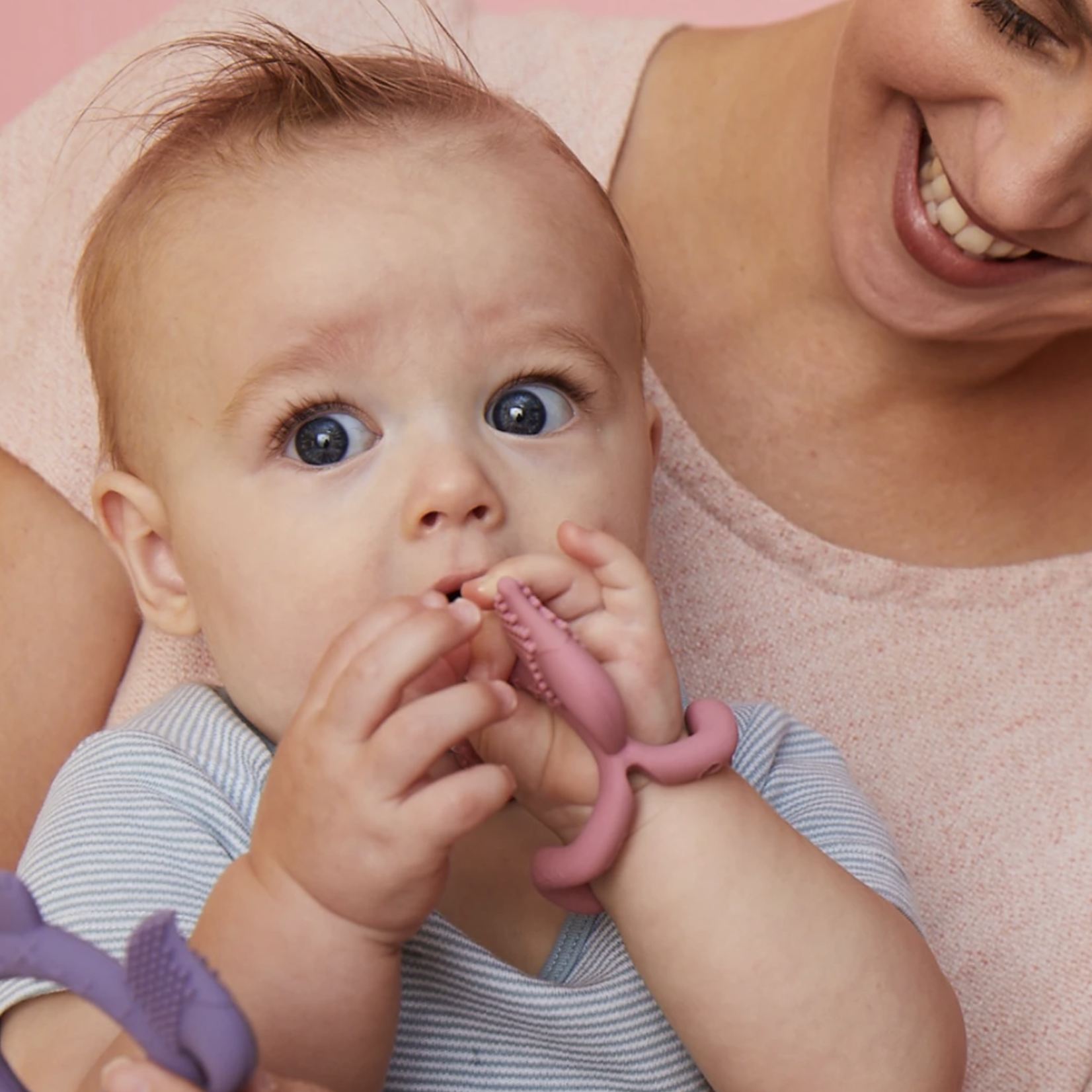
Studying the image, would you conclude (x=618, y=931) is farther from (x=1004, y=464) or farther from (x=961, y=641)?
(x=1004, y=464)

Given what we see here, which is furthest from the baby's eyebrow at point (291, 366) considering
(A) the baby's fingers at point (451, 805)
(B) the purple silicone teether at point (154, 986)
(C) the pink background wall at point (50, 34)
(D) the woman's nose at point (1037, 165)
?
(C) the pink background wall at point (50, 34)

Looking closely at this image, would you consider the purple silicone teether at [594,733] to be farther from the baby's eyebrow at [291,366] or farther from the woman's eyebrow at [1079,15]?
the woman's eyebrow at [1079,15]

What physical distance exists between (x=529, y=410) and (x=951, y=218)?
0.48m

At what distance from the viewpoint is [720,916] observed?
3.03 ft

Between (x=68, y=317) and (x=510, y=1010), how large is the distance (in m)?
0.74

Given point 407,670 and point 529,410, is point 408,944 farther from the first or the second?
point 529,410

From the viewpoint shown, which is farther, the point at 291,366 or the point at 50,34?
the point at 50,34

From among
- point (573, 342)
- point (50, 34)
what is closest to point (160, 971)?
point (573, 342)

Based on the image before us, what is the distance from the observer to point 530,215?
3.42 feet

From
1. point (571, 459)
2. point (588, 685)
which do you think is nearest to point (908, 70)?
point (571, 459)

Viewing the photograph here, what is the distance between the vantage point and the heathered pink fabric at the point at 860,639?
1295 millimetres

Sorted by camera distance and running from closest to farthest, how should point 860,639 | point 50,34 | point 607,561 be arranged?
point 607,561 → point 860,639 → point 50,34

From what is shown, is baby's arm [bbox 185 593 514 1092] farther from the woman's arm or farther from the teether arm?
the woman's arm

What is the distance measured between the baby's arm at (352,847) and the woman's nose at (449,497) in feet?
0.30
